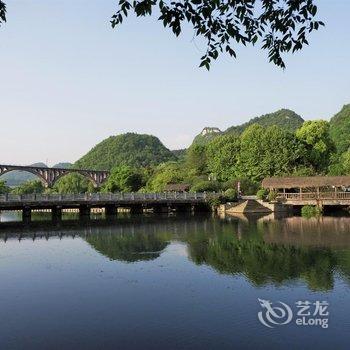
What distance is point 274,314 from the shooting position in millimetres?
15945

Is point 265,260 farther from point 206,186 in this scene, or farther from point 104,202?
point 206,186

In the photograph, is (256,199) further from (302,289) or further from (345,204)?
(302,289)

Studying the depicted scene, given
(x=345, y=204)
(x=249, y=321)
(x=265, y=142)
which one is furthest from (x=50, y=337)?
(x=265, y=142)

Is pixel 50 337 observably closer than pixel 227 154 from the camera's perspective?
Yes

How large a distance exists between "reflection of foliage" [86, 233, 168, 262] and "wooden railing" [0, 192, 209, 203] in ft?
64.9

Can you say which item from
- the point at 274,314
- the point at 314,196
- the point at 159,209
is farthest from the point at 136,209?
the point at 274,314

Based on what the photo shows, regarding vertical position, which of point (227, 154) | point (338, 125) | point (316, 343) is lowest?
point (316, 343)

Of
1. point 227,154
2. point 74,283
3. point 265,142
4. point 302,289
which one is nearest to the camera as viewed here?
point 302,289

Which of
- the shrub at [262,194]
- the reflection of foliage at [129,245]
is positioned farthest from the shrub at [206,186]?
the reflection of foliage at [129,245]

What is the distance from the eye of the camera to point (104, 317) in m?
15.9

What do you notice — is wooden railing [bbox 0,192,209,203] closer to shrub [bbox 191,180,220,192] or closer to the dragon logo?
shrub [bbox 191,180,220,192]

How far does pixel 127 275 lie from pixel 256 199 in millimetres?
43561

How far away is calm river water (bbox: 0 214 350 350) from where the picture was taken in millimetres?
13797

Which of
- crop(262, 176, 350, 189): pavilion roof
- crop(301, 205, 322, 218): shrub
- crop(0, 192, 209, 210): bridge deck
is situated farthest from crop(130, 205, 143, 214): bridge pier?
crop(301, 205, 322, 218): shrub
